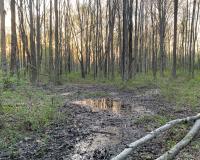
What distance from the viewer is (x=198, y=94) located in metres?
13.9

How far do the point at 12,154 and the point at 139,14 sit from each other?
91.7 feet

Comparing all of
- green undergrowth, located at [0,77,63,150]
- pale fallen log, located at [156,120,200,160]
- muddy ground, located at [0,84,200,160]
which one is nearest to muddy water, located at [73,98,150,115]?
muddy ground, located at [0,84,200,160]

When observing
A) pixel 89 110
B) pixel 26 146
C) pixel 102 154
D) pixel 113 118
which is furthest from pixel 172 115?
pixel 26 146

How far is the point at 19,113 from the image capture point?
8.75 metres

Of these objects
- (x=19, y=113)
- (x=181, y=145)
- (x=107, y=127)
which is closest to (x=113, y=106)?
(x=107, y=127)

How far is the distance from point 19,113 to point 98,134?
2.59 metres

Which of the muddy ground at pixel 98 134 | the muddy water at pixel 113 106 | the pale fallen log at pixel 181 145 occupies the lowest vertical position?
the muddy ground at pixel 98 134

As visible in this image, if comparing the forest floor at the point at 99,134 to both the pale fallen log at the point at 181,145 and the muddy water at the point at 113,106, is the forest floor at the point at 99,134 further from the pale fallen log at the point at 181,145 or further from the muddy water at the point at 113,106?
the pale fallen log at the point at 181,145

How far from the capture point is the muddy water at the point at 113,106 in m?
10.9

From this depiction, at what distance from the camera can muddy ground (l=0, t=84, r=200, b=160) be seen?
6.04m

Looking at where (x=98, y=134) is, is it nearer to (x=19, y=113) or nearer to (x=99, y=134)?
(x=99, y=134)

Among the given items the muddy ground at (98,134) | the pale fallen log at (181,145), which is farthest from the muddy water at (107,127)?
the pale fallen log at (181,145)

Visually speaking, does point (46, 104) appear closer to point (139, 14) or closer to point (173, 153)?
point (173, 153)

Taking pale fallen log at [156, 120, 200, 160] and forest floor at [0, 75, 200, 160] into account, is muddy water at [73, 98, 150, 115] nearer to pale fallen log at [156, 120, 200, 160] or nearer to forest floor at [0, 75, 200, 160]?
forest floor at [0, 75, 200, 160]
